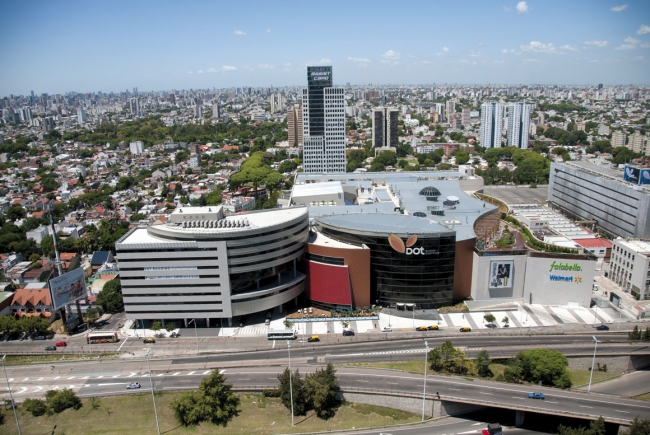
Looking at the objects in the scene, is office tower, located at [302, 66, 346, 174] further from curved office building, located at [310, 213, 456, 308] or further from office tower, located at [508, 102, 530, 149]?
office tower, located at [508, 102, 530, 149]

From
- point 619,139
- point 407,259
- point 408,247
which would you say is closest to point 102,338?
point 407,259

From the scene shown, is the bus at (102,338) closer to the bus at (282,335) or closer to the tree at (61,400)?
Answer: the tree at (61,400)

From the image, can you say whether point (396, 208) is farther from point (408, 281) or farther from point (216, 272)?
point (216, 272)

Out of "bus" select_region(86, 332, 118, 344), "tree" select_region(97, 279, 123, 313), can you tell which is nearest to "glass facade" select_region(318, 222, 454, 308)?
"bus" select_region(86, 332, 118, 344)

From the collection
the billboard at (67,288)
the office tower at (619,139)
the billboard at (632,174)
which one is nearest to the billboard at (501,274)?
the billboard at (632,174)

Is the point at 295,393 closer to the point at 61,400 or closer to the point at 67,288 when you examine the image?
the point at 61,400

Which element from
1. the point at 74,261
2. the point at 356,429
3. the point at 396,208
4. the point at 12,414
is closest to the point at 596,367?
the point at 356,429

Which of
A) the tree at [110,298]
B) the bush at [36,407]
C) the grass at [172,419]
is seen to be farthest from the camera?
the tree at [110,298]
